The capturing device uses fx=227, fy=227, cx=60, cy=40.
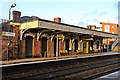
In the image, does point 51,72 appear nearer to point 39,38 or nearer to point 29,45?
point 29,45

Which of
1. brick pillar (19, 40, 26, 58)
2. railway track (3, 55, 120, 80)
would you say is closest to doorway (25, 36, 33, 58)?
brick pillar (19, 40, 26, 58)

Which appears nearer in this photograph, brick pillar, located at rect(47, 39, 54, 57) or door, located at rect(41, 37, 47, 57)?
door, located at rect(41, 37, 47, 57)

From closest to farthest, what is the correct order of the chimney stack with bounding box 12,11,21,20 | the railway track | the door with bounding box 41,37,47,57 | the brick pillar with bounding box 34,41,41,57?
the railway track, the brick pillar with bounding box 34,41,41,57, the door with bounding box 41,37,47,57, the chimney stack with bounding box 12,11,21,20

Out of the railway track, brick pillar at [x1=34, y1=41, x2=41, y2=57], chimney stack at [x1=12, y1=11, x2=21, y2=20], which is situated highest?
chimney stack at [x1=12, y1=11, x2=21, y2=20]

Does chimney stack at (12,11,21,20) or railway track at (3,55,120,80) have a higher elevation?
chimney stack at (12,11,21,20)

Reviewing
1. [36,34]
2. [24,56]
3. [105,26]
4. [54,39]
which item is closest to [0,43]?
[24,56]

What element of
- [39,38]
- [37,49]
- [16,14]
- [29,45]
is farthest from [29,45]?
[16,14]

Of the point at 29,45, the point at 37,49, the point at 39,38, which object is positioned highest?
the point at 39,38

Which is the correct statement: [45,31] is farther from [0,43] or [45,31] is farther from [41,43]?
[0,43]

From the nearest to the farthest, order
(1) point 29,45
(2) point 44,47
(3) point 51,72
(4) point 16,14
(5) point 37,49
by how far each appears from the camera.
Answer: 1. (3) point 51,72
2. (1) point 29,45
3. (5) point 37,49
4. (2) point 44,47
5. (4) point 16,14

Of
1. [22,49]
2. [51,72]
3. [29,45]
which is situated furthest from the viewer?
[29,45]

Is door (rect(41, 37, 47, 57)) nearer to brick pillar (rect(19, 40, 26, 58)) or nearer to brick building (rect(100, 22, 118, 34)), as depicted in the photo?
brick pillar (rect(19, 40, 26, 58))

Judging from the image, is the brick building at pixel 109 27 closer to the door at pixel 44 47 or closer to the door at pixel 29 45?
the door at pixel 44 47

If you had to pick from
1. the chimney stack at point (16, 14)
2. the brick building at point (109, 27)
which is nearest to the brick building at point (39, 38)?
the chimney stack at point (16, 14)
